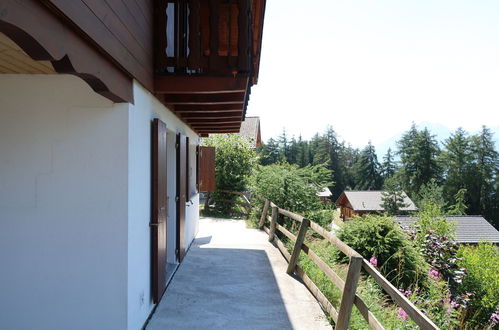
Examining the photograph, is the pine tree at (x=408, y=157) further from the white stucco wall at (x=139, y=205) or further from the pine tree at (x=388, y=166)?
the white stucco wall at (x=139, y=205)

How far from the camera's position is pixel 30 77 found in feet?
9.68

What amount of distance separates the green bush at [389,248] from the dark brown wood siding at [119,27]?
436 cm

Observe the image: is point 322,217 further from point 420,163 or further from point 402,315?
point 420,163

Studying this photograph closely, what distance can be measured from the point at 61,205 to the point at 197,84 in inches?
67.5

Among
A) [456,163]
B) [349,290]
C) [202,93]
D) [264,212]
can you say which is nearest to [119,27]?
[202,93]

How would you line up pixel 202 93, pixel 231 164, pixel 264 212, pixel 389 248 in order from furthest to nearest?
pixel 231 164 < pixel 264 212 < pixel 389 248 < pixel 202 93

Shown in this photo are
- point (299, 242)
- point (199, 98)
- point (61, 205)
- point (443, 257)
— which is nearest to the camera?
point (61, 205)

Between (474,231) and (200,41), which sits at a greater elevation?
(200,41)

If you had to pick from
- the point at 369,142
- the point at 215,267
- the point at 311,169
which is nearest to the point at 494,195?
the point at 369,142

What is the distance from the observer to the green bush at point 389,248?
5.47m

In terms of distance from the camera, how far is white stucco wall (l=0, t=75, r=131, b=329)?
2.89 metres

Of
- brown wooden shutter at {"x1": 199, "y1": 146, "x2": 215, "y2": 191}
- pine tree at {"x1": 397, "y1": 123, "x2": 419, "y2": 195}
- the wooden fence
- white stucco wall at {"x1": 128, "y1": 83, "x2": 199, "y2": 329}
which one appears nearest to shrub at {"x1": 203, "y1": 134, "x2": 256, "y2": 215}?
brown wooden shutter at {"x1": 199, "y1": 146, "x2": 215, "y2": 191}

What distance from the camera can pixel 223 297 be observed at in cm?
434

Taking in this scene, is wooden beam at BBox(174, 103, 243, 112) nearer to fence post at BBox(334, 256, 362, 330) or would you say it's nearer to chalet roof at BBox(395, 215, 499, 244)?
fence post at BBox(334, 256, 362, 330)
